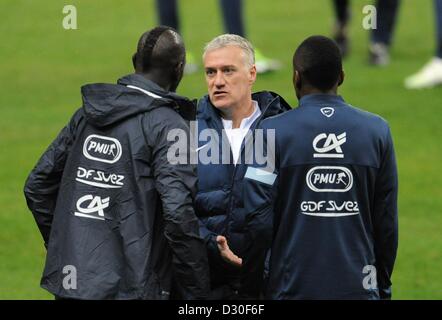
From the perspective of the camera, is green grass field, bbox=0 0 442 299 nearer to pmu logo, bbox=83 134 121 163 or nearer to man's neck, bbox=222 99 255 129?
man's neck, bbox=222 99 255 129

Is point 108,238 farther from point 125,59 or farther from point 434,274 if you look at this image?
point 125,59

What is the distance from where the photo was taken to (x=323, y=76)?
20.6ft

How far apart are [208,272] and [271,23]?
12767mm

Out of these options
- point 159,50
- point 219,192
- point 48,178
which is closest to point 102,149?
point 48,178

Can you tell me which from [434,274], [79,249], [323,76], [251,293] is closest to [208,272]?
[251,293]

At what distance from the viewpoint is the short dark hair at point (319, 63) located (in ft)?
20.5

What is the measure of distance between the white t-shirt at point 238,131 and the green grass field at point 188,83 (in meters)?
3.07

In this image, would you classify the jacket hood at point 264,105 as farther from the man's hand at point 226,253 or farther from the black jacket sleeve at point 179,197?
the man's hand at point 226,253

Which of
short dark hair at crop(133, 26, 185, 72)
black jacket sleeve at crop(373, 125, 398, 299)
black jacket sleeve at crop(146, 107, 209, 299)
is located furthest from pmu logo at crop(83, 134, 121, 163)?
black jacket sleeve at crop(373, 125, 398, 299)

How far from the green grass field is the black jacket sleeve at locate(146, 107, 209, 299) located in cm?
340

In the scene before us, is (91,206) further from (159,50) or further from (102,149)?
(159,50)

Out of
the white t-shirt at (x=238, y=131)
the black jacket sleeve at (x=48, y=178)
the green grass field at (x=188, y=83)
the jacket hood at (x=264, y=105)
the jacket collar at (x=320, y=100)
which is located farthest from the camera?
the green grass field at (x=188, y=83)

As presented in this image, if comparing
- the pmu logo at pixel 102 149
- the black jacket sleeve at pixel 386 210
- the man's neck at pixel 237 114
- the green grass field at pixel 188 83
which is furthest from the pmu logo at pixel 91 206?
the green grass field at pixel 188 83

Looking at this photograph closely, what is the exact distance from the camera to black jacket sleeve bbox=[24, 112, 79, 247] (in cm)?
650
